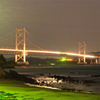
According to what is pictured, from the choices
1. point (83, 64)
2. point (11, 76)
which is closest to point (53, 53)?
point (83, 64)

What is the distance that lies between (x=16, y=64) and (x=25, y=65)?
1961 millimetres

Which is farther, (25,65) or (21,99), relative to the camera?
(25,65)

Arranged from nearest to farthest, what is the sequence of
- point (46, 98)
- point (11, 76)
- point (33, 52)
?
point (46, 98) < point (11, 76) < point (33, 52)

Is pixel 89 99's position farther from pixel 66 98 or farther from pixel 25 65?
pixel 25 65

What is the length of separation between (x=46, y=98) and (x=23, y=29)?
63962 millimetres

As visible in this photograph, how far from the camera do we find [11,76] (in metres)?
24.9

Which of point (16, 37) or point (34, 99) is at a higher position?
point (16, 37)

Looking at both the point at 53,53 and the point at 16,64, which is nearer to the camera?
the point at 53,53

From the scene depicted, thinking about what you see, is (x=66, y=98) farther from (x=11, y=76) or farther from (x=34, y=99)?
(x=11, y=76)

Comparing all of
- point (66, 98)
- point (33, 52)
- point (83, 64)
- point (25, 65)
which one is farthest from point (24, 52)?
point (66, 98)

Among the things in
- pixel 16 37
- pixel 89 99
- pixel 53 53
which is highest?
pixel 16 37

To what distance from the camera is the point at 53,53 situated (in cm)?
6009

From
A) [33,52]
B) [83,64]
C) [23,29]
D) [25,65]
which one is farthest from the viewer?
[83,64]

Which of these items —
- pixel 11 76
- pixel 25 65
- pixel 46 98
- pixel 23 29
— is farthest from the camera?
pixel 23 29
